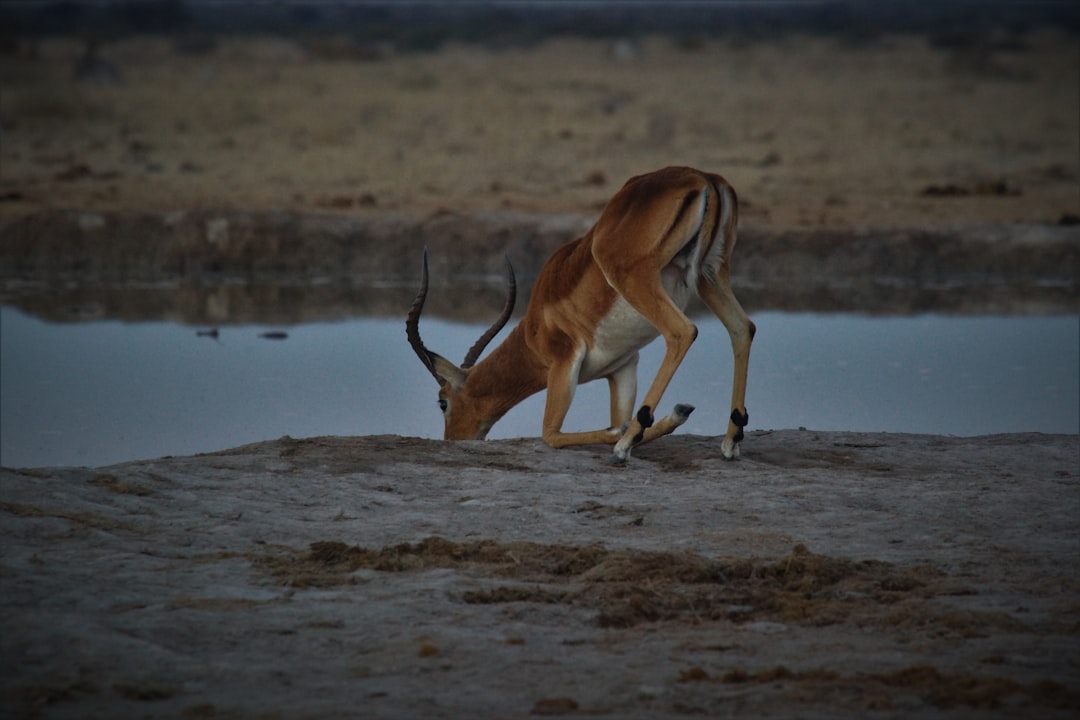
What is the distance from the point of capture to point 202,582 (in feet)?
17.8

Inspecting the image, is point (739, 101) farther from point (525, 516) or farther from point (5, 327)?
point (525, 516)

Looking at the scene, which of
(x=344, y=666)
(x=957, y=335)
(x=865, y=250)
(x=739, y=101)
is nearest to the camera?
(x=344, y=666)

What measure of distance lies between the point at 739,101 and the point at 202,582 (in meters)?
27.5

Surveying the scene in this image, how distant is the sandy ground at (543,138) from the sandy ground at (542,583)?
9.58m

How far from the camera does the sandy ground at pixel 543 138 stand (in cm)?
1828

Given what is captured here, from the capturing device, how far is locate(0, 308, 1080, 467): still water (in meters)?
10.0

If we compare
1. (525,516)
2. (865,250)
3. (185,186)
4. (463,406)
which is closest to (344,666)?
(525,516)

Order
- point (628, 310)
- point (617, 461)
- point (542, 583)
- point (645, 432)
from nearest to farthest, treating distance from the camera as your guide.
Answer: point (542, 583) → point (617, 461) → point (645, 432) → point (628, 310)

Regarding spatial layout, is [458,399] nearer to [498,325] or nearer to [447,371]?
[447,371]

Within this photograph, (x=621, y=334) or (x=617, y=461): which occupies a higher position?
(x=621, y=334)

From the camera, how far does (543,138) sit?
24688mm

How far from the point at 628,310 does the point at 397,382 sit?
4356 millimetres

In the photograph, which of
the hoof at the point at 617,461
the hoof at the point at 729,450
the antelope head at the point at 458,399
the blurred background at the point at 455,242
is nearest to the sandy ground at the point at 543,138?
the blurred background at the point at 455,242

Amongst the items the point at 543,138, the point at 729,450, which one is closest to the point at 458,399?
the point at 729,450
